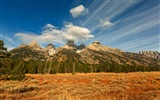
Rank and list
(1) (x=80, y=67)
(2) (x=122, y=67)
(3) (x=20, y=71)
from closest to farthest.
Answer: (3) (x=20, y=71), (2) (x=122, y=67), (1) (x=80, y=67)

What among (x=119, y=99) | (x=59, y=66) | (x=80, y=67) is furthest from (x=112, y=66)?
(x=119, y=99)

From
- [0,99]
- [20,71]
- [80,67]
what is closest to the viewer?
[0,99]

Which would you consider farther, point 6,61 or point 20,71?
point 20,71

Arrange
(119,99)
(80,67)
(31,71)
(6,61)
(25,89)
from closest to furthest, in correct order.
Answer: (119,99)
(25,89)
(6,61)
(31,71)
(80,67)

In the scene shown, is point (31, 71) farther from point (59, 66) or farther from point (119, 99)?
point (119, 99)

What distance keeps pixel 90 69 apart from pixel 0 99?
114 meters

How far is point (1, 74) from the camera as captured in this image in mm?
27688

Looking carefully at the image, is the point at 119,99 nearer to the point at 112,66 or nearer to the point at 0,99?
the point at 0,99

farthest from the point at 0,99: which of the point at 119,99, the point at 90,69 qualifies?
the point at 90,69

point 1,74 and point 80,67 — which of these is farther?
point 80,67

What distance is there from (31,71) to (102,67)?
64516 mm

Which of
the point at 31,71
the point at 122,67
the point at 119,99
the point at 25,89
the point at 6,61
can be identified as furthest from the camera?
the point at 122,67

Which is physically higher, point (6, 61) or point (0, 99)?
point (6, 61)

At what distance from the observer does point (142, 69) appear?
4429 inches
